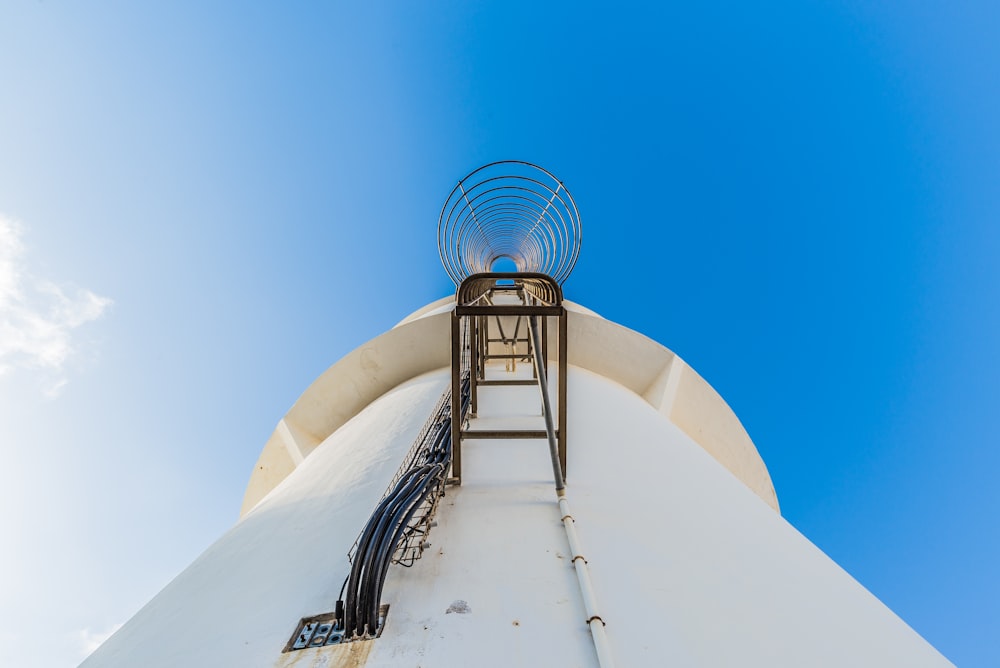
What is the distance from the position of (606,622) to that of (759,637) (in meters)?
0.87

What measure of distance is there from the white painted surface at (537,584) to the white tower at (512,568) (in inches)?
0.5

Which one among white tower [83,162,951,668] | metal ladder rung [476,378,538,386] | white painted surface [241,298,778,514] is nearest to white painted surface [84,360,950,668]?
white tower [83,162,951,668]

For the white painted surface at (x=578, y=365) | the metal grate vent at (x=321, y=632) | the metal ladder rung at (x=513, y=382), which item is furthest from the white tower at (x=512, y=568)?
the white painted surface at (x=578, y=365)

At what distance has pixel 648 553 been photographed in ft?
10.8

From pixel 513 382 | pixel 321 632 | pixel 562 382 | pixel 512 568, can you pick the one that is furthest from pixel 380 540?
pixel 513 382

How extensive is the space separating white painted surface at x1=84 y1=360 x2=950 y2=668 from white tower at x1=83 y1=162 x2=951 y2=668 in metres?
0.01

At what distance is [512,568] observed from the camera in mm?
3092

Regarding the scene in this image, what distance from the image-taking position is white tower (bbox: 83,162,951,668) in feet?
8.33

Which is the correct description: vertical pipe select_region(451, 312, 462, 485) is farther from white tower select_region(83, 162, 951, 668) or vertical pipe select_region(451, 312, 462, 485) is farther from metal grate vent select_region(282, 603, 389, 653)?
metal grate vent select_region(282, 603, 389, 653)

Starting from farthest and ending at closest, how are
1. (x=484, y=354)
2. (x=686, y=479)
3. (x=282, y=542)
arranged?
(x=484, y=354), (x=686, y=479), (x=282, y=542)

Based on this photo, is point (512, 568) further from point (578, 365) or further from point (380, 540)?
point (578, 365)

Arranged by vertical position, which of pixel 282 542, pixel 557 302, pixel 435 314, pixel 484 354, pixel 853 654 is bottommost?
pixel 853 654

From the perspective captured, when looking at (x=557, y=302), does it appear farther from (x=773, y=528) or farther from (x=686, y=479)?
(x=773, y=528)

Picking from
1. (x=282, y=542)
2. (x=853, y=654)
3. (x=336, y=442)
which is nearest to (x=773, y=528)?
(x=853, y=654)
